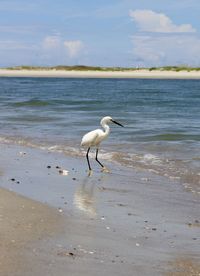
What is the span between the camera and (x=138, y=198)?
9.21m

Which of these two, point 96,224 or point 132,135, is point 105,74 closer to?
point 132,135

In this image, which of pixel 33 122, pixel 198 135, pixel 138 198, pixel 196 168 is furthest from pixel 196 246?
pixel 33 122

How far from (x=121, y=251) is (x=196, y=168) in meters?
6.42

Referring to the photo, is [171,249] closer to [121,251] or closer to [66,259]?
[121,251]

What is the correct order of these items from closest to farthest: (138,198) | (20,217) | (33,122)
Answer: (20,217) < (138,198) < (33,122)

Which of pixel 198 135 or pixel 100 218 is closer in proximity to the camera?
pixel 100 218

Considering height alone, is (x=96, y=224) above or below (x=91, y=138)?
below

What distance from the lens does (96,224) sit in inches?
287

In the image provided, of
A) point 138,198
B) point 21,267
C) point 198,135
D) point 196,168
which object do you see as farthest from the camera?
point 198,135

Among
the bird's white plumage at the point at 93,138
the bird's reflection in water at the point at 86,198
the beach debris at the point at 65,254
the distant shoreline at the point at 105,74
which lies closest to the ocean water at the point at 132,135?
the bird's white plumage at the point at 93,138

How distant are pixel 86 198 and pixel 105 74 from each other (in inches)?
4060

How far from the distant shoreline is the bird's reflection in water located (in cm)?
8965

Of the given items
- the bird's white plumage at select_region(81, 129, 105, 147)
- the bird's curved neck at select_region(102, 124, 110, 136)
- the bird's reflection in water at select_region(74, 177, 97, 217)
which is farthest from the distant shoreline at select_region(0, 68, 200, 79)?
the bird's reflection in water at select_region(74, 177, 97, 217)

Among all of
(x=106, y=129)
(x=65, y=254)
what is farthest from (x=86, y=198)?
(x=106, y=129)
